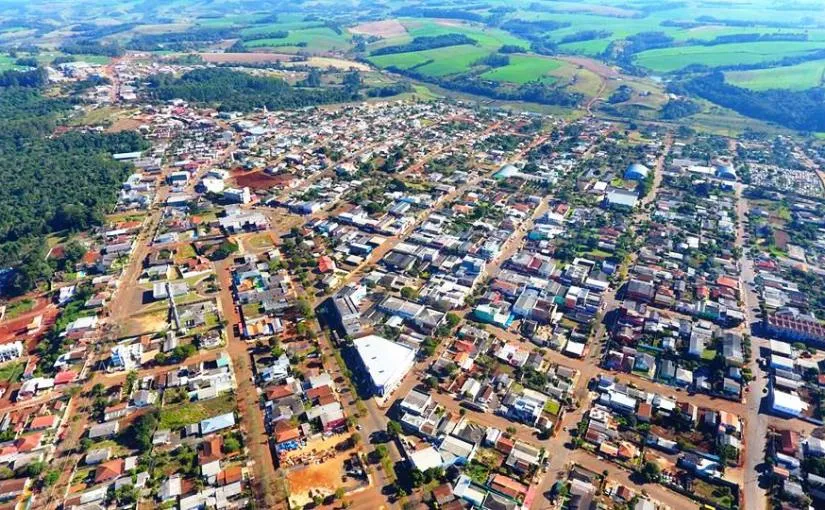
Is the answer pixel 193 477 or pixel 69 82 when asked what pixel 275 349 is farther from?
pixel 69 82

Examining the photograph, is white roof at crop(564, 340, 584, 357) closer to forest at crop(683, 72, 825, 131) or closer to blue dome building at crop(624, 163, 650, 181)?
blue dome building at crop(624, 163, 650, 181)

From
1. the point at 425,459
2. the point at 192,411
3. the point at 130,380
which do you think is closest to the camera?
the point at 425,459

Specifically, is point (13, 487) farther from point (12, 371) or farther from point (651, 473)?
point (651, 473)

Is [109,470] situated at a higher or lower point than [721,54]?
lower

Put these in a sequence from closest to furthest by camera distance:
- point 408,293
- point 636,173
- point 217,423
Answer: point 217,423, point 408,293, point 636,173

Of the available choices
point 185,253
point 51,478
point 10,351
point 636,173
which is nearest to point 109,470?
point 51,478

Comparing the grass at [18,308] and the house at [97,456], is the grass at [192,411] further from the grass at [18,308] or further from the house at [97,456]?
the grass at [18,308]
